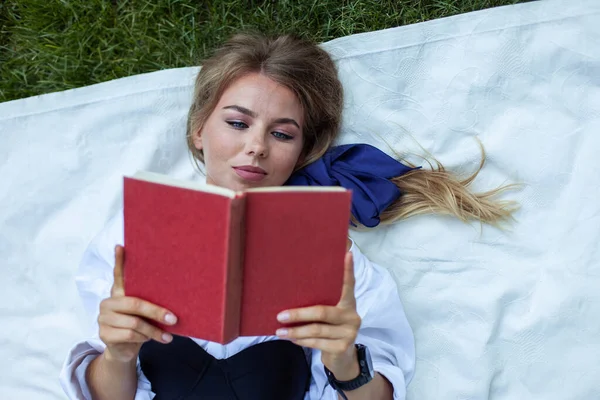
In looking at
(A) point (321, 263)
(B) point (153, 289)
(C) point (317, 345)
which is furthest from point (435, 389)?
(B) point (153, 289)

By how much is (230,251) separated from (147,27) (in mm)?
1580

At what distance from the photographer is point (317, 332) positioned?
1370mm

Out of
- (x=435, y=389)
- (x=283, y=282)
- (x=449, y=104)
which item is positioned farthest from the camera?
(x=449, y=104)

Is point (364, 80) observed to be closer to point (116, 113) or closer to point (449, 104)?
point (449, 104)

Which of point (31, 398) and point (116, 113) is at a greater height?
point (116, 113)

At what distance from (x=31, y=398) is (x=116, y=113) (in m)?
1.06

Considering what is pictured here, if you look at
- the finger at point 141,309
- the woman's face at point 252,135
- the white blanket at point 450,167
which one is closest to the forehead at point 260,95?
the woman's face at point 252,135

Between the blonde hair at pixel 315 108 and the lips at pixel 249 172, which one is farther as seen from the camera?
the blonde hair at pixel 315 108

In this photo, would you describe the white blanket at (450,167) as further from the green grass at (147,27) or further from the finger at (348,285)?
the finger at (348,285)

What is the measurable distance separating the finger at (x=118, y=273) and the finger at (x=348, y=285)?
1.59ft

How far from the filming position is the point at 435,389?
81.7 inches

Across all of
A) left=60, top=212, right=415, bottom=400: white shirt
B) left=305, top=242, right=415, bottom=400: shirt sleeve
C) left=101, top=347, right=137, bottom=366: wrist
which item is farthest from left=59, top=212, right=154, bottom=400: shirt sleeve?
left=305, top=242, right=415, bottom=400: shirt sleeve

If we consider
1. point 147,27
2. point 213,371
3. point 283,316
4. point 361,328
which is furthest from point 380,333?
point 147,27

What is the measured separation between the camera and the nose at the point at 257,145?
175 cm
